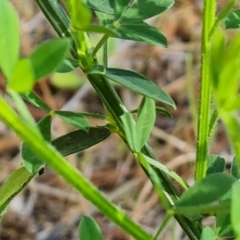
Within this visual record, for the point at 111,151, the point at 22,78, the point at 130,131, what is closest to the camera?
the point at 22,78

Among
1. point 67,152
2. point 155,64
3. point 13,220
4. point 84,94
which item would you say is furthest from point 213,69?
point 155,64

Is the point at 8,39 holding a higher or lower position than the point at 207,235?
higher

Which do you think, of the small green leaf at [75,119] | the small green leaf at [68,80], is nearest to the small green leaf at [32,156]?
the small green leaf at [75,119]

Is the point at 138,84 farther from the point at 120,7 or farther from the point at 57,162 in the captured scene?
the point at 57,162

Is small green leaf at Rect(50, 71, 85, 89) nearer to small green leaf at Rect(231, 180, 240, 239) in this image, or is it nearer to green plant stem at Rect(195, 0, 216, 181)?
green plant stem at Rect(195, 0, 216, 181)

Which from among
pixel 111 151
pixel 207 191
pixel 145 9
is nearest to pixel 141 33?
pixel 145 9

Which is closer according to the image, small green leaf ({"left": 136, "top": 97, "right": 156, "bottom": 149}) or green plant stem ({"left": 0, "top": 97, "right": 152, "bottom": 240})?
green plant stem ({"left": 0, "top": 97, "right": 152, "bottom": 240})

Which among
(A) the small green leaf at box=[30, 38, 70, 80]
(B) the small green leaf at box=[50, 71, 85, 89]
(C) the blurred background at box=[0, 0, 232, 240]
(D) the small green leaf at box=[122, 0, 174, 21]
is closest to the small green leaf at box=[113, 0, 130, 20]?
(D) the small green leaf at box=[122, 0, 174, 21]

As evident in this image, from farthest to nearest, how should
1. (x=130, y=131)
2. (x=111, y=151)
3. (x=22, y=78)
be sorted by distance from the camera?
1. (x=111, y=151)
2. (x=130, y=131)
3. (x=22, y=78)
